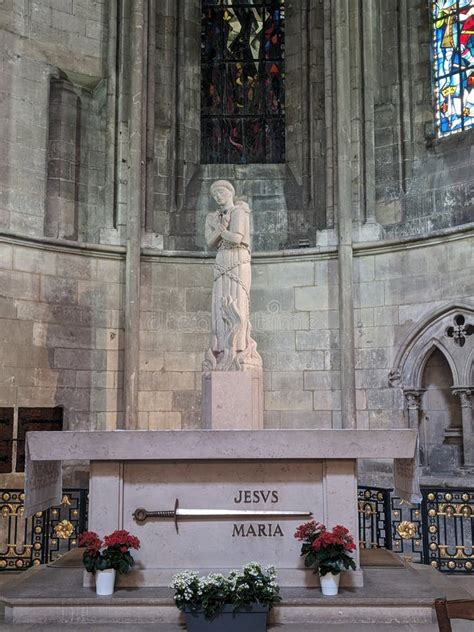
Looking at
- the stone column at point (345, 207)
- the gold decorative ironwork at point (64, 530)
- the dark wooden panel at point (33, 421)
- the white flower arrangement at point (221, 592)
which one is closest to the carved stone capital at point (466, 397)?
the stone column at point (345, 207)

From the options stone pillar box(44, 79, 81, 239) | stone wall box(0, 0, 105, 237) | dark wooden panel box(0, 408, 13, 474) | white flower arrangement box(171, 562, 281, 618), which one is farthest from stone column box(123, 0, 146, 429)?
white flower arrangement box(171, 562, 281, 618)

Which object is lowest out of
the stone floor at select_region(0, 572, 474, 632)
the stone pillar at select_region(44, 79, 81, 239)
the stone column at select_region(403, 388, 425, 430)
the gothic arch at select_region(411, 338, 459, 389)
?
the stone floor at select_region(0, 572, 474, 632)

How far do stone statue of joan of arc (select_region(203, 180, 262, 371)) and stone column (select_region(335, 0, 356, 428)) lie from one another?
488 centimetres

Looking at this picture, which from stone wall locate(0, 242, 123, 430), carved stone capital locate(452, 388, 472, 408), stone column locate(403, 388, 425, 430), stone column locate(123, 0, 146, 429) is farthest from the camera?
stone column locate(123, 0, 146, 429)

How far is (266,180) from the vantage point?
14.6 m

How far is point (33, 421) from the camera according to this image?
1234 cm

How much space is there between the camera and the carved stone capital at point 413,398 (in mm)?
12656

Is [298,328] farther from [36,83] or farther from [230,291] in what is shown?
[36,83]

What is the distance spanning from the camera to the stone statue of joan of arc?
26.5ft

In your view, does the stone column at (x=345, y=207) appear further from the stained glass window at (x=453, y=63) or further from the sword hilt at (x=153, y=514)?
the sword hilt at (x=153, y=514)

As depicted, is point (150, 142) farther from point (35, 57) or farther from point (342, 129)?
point (342, 129)

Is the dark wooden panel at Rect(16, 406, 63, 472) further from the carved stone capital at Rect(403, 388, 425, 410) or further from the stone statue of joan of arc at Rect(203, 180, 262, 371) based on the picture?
the carved stone capital at Rect(403, 388, 425, 410)

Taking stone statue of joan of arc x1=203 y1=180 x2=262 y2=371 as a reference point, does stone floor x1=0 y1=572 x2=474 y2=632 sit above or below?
below

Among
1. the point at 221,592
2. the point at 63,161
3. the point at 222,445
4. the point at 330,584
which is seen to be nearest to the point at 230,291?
the point at 222,445
